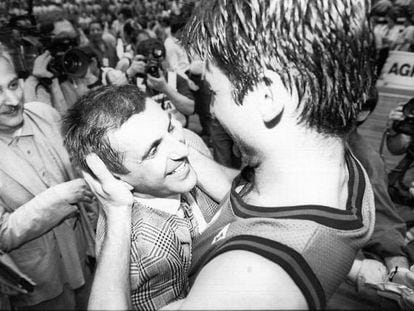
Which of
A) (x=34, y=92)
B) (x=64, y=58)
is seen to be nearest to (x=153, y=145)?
(x=34, y=92)

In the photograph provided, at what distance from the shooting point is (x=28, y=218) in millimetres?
1177

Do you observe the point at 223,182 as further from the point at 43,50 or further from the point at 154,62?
the point at 154,62

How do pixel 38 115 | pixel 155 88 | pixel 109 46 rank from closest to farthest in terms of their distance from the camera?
1. pixel 38 115
2. pixel 155 88
3. pixel 109 46

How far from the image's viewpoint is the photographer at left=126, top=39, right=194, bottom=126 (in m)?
2.91

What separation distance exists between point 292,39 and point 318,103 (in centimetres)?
13

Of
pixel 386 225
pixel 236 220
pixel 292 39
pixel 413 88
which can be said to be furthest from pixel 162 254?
pixel 413 88

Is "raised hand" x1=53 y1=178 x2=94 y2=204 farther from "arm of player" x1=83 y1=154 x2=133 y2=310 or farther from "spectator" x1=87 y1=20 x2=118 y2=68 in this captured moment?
"spectator" x1=87 y1=20 x2=118 y2=68

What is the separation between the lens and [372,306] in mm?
2068

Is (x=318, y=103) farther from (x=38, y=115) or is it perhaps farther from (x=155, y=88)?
(x=155, y=88)

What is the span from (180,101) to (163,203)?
209cm

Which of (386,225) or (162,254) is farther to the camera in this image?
(386,225)

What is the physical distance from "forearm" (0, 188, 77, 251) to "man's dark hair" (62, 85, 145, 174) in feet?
0.85

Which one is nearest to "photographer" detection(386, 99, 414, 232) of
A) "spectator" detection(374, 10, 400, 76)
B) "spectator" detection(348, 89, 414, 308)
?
"spectator" detection(374, 10, 400, 76)

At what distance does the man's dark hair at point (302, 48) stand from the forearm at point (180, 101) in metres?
2.26
